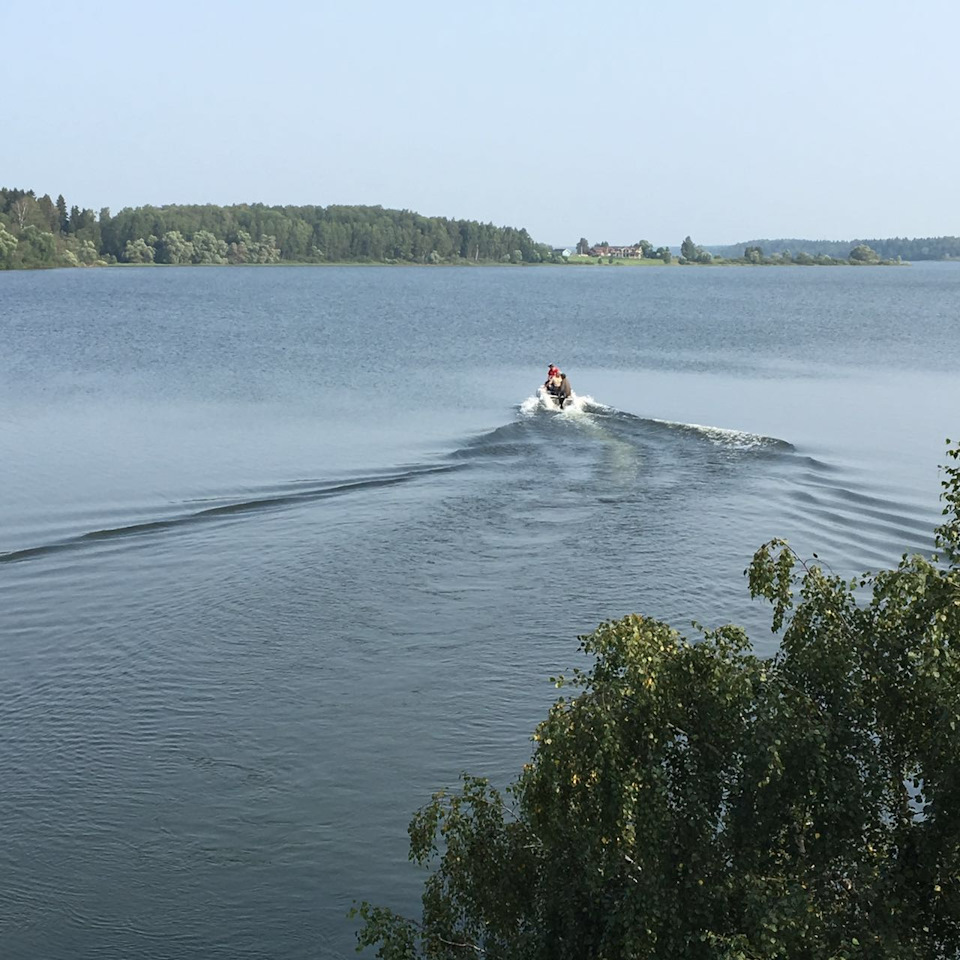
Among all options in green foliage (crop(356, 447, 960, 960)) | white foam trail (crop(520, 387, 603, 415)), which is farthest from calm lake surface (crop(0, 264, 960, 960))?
green foliage (crop(356, 447, 960, 960))

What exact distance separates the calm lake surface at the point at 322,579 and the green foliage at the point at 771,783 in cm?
795

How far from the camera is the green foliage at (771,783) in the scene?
1070 centimetres

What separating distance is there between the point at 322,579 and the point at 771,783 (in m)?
22.8

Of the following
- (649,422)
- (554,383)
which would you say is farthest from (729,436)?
(554,383)

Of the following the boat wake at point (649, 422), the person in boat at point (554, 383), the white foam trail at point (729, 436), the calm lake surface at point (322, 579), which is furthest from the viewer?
the person in boat at point (554, 383)

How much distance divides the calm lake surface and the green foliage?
7.95 m

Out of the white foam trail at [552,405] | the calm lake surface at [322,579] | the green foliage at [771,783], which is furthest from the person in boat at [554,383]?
the green foliage at [771,783]

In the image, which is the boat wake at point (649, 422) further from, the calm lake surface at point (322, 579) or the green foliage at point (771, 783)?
the green foliage at point (771, 783)

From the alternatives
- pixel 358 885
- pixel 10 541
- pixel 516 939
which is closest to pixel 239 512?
pixel 10 541

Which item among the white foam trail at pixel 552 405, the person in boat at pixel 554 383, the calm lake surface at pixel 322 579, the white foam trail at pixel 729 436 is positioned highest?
the person in boat at pixel 554 383

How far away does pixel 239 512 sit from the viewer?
1554 inches

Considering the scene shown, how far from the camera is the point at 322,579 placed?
32.8m

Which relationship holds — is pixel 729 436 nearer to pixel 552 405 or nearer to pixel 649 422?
pixel 649 422

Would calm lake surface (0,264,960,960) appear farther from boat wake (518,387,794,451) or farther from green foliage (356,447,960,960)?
green foliage (356,447,960,960)
